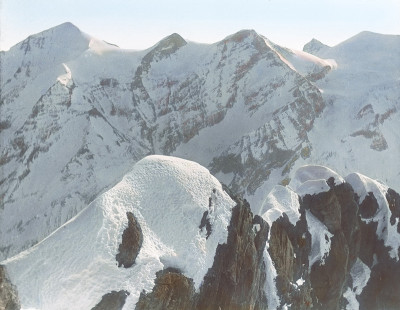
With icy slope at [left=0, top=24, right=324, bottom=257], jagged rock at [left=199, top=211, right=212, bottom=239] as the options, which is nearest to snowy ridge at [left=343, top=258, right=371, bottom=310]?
jagged rock at [left=199, top=211, right=212, bottom=239]

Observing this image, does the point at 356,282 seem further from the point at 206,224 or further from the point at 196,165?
the point at 206,224

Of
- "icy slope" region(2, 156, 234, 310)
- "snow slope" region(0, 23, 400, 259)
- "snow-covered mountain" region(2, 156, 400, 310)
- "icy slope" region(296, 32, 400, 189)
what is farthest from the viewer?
"icy slope" region(296, 32, 400, 189)

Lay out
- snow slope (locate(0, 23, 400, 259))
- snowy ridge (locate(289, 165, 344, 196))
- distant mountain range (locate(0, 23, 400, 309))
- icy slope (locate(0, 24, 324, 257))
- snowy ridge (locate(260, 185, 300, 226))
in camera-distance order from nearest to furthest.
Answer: distant mountain range (locate(0, 23, 400, 309))
snowy ridge (locate(260, 185, 300, 226))
snowy ridge (locate(289, 165, 344, 196))
snow slope (locate(0, 23, 400, 259))
icy slope (locate(0, 24, 324, 257))

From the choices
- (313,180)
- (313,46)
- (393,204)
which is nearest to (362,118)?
(393,204)

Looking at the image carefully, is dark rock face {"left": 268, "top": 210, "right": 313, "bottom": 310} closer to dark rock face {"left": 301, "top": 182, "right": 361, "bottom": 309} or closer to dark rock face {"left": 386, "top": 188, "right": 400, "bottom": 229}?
dark rock face {"left": 301, "top": 182, "right": 361, "bottom": 309}

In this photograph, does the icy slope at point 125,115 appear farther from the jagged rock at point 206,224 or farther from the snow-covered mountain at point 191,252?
the jagged rock at point 206,224

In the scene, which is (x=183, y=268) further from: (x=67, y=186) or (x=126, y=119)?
(x=126, y=119)

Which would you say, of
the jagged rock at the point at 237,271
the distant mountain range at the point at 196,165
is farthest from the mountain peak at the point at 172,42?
the jagged rock at the point at 237,271
